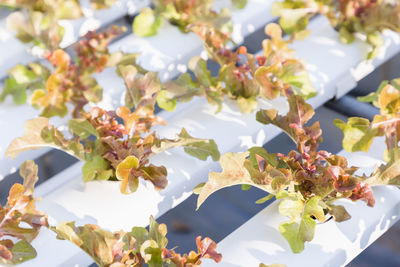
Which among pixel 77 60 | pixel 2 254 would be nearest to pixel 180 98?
pixel 77 60

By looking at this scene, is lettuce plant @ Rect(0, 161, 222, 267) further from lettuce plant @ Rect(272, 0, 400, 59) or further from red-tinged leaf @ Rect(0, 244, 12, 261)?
lettuce plant @ Rect(272, 0, 400, 59)

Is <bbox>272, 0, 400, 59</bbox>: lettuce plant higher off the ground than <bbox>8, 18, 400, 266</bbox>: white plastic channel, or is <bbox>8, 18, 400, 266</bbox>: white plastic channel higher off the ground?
<bbox>272, 0, 400, 59</bbox>: lettuce plant

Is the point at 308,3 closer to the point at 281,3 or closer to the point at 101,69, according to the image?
the point at 281,3

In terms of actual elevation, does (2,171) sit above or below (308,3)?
below

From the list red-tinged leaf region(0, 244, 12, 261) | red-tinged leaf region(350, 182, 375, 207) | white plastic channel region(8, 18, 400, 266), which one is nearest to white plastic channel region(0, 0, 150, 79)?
white plastic channel region(8, 18, 400, 266)

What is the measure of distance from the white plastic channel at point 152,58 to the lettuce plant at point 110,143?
0.53ft

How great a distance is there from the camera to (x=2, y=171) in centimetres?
154

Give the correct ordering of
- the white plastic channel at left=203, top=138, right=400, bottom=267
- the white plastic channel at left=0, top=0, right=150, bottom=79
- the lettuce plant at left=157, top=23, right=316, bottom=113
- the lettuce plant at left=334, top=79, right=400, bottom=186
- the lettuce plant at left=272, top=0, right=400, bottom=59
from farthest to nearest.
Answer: the white plastic channel at left=0, top=0, right=150, bottom=79 → the lettuce plant at left=272, top=0, right=400, bottom=59 → the lettuce plant at left=157, top=23, right=316, bottom=113 → the lettuce plant at left=334, top=79, right=400, bottom=186 → the white plastic channel at left=203, top=138, right=400, bottom=267

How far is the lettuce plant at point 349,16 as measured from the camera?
1766mm

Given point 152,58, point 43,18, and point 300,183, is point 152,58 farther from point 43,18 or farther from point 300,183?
point 300,183

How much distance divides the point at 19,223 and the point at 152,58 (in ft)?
2.16

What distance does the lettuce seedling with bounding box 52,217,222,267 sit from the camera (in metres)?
1.19

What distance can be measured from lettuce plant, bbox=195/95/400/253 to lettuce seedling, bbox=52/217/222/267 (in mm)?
95

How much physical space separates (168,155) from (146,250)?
0.37 meters
